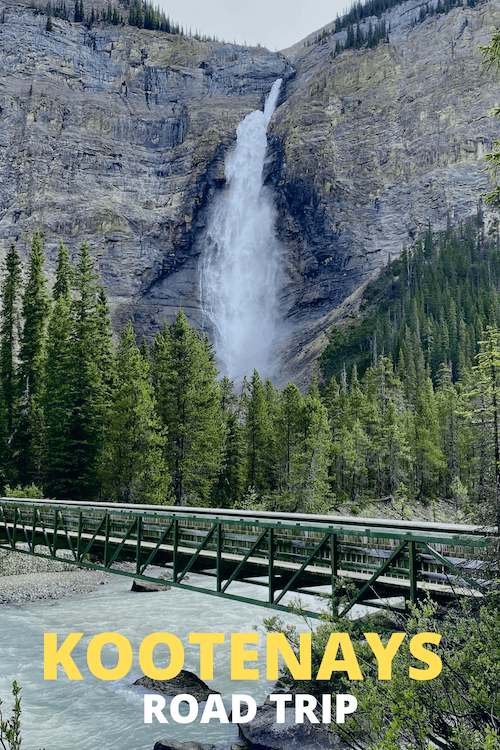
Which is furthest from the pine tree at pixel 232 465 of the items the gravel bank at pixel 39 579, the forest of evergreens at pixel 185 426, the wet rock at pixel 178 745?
the wet rock at pixel 178 745

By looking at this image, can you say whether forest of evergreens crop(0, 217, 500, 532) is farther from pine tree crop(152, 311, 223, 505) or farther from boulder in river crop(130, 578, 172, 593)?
boulder in river crop(130, 578, 172, 593)

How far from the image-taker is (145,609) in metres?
23.3

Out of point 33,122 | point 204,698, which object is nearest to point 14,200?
point 33,122

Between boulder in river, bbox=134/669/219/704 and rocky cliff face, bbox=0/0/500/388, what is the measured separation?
89554 millimetres

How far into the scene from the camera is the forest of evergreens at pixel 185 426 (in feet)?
106

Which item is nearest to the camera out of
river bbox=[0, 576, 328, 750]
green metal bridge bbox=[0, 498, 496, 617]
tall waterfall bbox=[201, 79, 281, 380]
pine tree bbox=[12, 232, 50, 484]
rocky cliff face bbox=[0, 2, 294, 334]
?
green metal bridge bbox=[0, 498, 496, 617]

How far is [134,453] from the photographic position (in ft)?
103

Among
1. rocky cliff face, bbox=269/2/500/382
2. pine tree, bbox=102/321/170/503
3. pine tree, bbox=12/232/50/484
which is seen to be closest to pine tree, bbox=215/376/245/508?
pine tree, bbox=102/321/170/503

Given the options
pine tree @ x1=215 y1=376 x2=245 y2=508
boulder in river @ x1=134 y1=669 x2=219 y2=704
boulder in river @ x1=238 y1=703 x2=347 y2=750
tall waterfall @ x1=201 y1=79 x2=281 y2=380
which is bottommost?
boulder in river @ x1=134 y1=669 x2=219 y2=704

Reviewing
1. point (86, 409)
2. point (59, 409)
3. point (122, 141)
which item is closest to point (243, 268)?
point (122, 141)

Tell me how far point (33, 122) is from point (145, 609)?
128741 millimetres

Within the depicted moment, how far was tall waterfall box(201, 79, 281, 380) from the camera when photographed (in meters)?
112

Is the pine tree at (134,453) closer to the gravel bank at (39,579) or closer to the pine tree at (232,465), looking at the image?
the gravel bank at (39,579)

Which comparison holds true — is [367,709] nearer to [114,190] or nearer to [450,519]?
[450,519]
